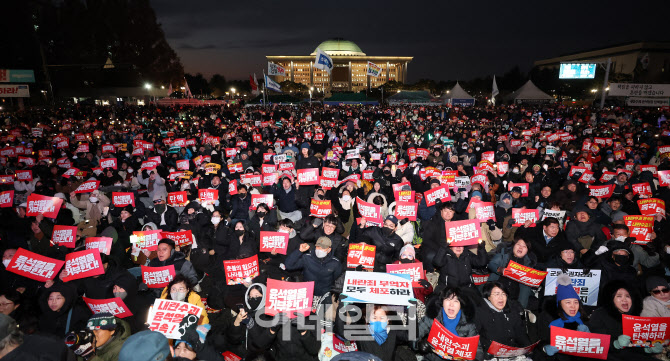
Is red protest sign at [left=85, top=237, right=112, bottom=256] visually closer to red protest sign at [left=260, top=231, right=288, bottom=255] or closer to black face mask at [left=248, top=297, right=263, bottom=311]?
red protest sign at [left=260, top=231, right=288, bottom=255]

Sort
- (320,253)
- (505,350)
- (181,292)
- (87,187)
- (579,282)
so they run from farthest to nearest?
(87,187) → (320,253) → (579,282) → (181,292) → (505,350)

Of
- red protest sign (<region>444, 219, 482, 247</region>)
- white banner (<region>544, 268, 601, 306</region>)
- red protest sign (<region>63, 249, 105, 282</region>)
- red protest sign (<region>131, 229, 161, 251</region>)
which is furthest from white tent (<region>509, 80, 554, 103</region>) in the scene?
red protest sign (<region>63, 249, 105, 282</region>)

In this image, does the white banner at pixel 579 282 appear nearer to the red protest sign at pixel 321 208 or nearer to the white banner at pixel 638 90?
the red protest sign at pixel 321 208

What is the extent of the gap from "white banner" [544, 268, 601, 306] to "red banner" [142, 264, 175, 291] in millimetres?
4850

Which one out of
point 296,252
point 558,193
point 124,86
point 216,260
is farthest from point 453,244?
point 124,86

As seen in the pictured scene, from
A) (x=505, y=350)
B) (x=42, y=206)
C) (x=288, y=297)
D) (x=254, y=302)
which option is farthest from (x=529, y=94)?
(x=42, y=206)

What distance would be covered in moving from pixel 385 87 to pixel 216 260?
2131 inches

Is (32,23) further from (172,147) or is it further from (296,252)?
(296,252)

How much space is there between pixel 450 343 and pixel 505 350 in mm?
608

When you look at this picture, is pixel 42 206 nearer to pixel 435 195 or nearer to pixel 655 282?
pixel 435 195

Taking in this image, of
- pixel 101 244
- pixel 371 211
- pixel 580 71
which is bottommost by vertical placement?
pixel 101 244

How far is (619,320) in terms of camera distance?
3668 millimetres

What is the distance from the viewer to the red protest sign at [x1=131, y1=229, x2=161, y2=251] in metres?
5.54

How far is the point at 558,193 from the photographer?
24.8 feet
